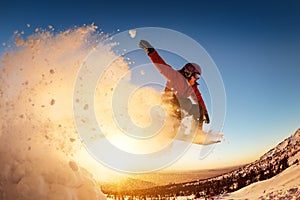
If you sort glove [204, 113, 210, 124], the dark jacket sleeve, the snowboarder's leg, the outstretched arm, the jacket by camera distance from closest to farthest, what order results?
the outstretched arm → the jacket → the dark jacket sleeve → the snowboarder's leg → glove [204, 113, 210, 124]

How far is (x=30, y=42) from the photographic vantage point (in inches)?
602

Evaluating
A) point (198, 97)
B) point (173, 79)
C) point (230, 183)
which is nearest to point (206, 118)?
point (198, 97)

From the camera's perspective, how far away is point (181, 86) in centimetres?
1238

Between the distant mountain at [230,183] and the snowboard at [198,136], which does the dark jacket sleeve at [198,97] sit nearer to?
the snowboard at [198,136]

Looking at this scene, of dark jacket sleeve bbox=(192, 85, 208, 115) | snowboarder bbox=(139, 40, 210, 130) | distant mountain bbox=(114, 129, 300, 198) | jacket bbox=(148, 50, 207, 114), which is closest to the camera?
jacket bbox=(148, 50, 207, 114)

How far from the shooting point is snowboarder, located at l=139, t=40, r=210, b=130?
12.0 metres

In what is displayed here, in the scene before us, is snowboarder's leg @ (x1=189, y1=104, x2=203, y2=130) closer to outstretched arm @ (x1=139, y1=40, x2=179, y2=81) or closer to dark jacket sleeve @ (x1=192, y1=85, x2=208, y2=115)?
dark jacket sleeve @ (x1=192, y1=85, x2=208, y2=115)

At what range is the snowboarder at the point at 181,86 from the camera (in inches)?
472

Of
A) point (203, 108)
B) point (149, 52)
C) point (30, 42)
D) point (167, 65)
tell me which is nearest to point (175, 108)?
point (203, 108)

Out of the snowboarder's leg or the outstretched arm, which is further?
the snowboarder's leg

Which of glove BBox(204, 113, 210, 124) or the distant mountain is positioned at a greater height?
the distant mountain

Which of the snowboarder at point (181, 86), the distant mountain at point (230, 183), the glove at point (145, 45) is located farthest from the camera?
the distant mountain at point (230, 183)

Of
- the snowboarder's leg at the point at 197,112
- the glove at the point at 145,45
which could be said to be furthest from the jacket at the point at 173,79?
the snowboarder's leg at the point at 197,112

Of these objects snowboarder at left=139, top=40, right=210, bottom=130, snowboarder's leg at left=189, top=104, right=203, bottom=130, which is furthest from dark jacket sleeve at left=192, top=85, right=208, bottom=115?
snowboarder's leg at left=189, top=104, right=203, bottom=130
